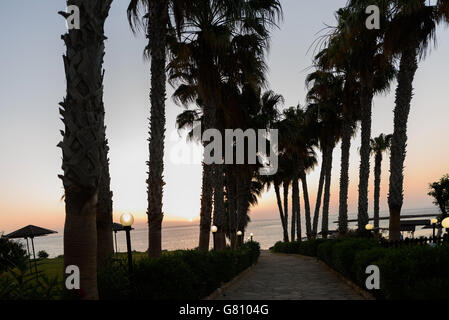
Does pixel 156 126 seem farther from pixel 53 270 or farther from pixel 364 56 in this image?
pixel 53 270

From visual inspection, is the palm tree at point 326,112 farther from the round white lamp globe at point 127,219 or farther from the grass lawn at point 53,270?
the round white lamp globe at point 127,219

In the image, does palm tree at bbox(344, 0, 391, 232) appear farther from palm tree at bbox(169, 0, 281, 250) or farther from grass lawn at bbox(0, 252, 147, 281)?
grass lawn at bbox(0, 252, 147, 281)

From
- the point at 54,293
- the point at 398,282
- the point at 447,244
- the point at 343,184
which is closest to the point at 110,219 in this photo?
the point at 54,293

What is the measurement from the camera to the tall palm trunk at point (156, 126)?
1053 cm

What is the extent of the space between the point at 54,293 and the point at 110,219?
303 centimetres

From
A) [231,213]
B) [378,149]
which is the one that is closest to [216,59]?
[231,213]

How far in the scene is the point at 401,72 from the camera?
1427 centimetres

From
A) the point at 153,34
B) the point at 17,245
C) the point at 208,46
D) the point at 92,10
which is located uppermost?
the point at 208,46

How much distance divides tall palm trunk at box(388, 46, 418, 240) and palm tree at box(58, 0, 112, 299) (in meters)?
11.7

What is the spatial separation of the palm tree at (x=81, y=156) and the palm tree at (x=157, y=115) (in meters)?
5.00

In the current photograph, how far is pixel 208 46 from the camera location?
15.2m

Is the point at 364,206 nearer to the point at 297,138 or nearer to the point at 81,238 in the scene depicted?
the point at 297,138

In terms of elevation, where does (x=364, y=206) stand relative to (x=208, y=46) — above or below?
below
